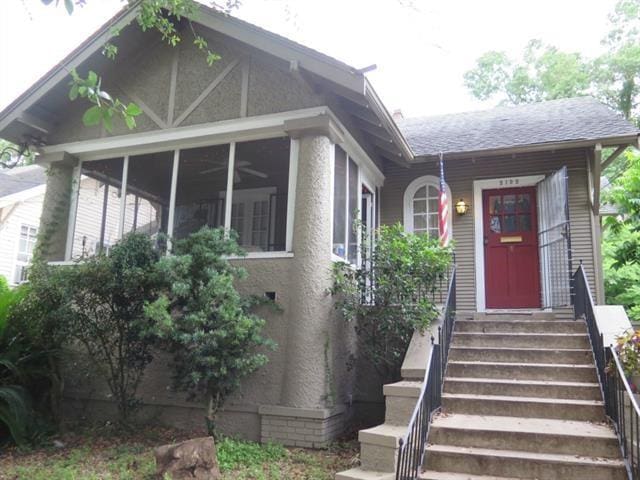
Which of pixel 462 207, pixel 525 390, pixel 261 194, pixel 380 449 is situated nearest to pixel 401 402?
pixel 380 449

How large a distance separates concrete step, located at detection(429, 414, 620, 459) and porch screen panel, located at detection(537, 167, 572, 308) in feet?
9.56

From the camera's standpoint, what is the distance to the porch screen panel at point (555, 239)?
7.00 metres

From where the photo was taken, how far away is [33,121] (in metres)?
7.56

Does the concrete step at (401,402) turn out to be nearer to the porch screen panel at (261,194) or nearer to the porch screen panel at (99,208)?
the porch screen panel at (261,194)

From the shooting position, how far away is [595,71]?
2225cm

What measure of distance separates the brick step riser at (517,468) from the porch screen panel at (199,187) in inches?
175

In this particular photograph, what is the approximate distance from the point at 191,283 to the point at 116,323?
4.24 feet

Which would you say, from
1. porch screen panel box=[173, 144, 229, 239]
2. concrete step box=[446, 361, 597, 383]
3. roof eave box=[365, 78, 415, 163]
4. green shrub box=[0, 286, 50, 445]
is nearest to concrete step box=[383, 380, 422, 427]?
concrete step box=[446, 361, 597, 383]

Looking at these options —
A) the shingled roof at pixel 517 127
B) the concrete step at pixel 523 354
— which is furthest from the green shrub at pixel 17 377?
the shingled roof at pixel 517 127

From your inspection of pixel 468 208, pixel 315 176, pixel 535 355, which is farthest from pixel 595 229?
pixel 315 176

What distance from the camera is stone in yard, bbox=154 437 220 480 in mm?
4512

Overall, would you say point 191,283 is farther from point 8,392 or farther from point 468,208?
point 468,208

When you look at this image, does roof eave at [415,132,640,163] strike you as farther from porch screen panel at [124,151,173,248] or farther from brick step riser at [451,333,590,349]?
porch screen panel at [124,151,173,248]

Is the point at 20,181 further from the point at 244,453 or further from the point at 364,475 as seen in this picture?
the point at 364,475
